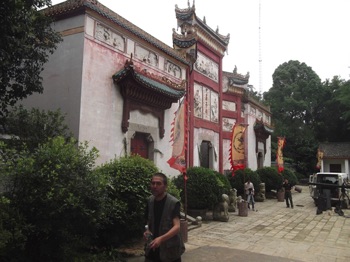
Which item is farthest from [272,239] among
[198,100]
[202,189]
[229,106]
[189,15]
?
[229,106]

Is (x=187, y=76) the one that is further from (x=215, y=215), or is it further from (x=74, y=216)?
(x=74, y=216)

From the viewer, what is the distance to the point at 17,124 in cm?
721

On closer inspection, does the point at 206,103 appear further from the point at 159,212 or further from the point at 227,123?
the point at 159,212

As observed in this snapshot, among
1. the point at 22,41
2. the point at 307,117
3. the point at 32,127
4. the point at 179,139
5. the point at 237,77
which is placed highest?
the point at 307,117

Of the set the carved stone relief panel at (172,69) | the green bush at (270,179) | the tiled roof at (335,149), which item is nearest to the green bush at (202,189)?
the carved stone relief panel at (172,69)

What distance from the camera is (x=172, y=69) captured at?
12633 millimetres

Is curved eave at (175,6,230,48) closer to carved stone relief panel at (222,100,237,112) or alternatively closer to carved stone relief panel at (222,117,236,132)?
carved stone relief panel at (222,100,237,112)

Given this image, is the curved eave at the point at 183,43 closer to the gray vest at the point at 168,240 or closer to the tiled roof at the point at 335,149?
the gray vest at the point at 168,240

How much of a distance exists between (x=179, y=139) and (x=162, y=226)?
493 centimetres

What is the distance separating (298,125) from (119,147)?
3250 cm

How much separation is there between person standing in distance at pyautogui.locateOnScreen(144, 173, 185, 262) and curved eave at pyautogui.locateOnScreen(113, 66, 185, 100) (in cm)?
647

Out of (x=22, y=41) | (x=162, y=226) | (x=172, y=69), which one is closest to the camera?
(x=162, y=226)

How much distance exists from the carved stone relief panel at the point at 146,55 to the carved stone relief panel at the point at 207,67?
143 inches

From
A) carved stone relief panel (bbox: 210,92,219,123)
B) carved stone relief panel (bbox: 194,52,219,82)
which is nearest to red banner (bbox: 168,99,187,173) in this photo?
carved stone relief panel (bbox: 194,52,219,82)
